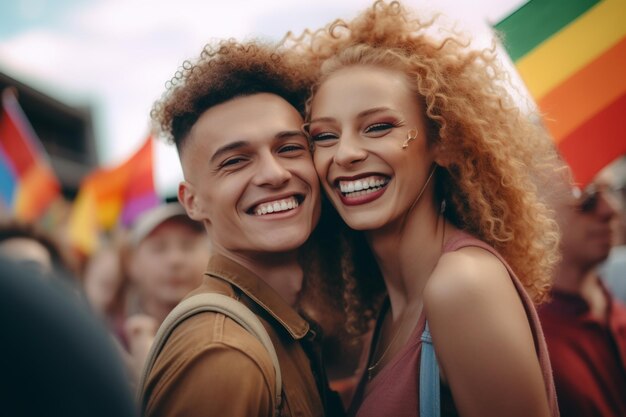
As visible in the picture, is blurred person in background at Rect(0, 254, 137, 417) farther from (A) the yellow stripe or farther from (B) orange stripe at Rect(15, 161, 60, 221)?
(B) orange stripe at Rect(15, 161, 60, 221)

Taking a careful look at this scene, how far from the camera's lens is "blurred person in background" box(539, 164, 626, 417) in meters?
3.07

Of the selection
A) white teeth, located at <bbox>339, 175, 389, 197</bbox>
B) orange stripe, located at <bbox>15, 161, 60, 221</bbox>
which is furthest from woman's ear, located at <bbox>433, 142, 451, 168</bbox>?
orange stripe, located at <bbox>15, 161, 60, 221</bbox>

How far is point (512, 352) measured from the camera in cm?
180

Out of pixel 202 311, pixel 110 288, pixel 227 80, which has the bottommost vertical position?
pixel 110 288

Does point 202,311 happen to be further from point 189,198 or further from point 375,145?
point 375,145

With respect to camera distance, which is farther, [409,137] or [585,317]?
[585,317]

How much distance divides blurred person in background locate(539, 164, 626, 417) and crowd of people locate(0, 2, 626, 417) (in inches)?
1.3

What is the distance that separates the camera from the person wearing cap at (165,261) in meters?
4.77

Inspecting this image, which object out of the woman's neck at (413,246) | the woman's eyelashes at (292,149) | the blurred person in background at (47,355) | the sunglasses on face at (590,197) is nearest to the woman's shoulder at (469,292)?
the woman's neck at (413,246)

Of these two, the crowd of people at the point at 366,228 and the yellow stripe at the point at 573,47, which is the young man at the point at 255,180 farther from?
the yellow stripe at the point at 573,47

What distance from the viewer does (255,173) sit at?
247 centimetres

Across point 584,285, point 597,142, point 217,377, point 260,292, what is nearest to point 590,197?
point 584,285

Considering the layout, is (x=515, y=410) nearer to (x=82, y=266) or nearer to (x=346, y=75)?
(x=346, y=75)

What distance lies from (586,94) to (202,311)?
232 centimetres
